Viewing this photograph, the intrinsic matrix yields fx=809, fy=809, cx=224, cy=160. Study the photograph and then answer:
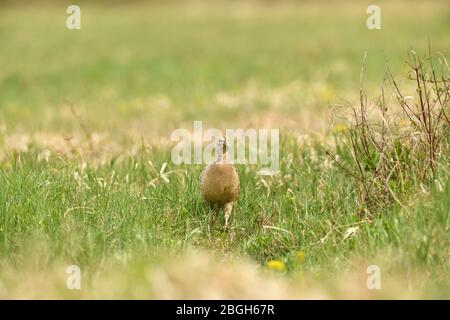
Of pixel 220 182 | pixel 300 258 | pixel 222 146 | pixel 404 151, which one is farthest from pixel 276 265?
pixel 404 151

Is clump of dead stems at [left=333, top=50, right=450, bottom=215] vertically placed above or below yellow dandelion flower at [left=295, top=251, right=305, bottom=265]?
above

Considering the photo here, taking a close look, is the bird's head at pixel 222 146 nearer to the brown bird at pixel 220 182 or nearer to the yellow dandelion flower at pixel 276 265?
the brown bird at pixel 220 182

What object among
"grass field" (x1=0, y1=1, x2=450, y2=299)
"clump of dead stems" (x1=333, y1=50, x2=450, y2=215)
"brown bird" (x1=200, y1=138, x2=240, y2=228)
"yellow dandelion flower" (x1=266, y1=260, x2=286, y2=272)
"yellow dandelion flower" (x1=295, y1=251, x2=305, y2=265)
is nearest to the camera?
"grass field" (x1=0, y1=1, x2=450, y2=299)

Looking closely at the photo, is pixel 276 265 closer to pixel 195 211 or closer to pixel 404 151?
pixel 195 211

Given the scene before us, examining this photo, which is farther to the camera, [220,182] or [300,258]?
[220,182]

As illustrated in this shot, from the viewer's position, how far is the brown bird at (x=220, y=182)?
5531mm

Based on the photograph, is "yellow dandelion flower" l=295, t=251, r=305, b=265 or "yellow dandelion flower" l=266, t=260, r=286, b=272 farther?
"yellow dandelion flower" l=295, t=251, r=305, b=265

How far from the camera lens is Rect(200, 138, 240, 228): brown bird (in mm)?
5531

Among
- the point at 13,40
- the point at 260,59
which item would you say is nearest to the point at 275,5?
the point at 13,40

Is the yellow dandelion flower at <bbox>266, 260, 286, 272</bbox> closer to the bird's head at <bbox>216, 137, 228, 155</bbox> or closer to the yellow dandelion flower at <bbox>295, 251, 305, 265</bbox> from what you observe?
the yellow dandelion flower at <bbox>295, 251, 305, 265</bbox>

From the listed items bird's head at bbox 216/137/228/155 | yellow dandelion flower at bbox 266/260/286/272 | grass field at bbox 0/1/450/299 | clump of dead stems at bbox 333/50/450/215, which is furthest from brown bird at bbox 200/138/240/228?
clump of dead stems at bbox 333/50/450/215

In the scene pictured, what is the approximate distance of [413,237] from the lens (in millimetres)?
4711

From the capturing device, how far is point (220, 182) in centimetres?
552

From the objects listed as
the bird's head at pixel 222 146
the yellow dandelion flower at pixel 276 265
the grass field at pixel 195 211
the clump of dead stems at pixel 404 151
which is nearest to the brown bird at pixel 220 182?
the bird's head at pixel 222 146
